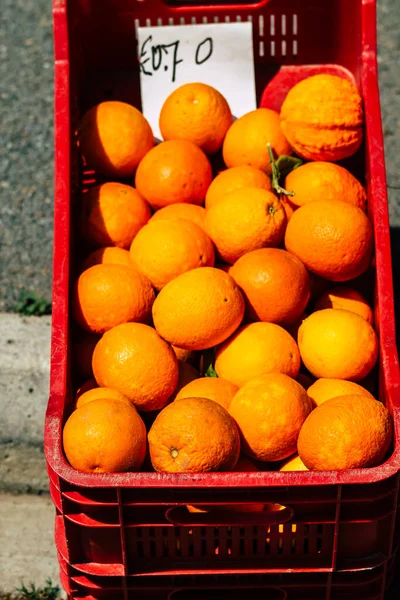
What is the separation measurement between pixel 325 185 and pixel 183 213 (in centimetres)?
39

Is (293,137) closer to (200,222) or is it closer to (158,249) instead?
(200,222)

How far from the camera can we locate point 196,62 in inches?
100

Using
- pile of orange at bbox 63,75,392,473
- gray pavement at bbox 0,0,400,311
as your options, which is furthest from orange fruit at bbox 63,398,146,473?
gray pavement at bbox 0,0,400,311

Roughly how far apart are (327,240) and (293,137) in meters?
0.41

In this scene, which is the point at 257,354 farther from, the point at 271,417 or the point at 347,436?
the point at 347,436

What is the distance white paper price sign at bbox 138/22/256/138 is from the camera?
2490 mm

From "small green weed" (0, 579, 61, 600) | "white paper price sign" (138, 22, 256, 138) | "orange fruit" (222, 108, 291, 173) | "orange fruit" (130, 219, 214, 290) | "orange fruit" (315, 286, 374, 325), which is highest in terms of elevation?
"white paper price sign" (138, 22, 256, 138)

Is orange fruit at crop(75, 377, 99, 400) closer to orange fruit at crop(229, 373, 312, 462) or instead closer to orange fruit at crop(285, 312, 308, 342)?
orange fruit at crop(229, 373, 312, 462)

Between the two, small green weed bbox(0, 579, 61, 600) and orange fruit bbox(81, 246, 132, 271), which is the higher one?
orange fruit bbox(81, 246, 132, 271)

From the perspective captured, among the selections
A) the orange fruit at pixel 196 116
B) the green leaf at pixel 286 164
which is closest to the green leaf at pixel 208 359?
the green leaf at pixel 286 164

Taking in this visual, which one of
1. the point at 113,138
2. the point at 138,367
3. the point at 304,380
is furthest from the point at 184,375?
the point at 113,138

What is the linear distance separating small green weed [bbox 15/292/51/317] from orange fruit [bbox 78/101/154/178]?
0.91m

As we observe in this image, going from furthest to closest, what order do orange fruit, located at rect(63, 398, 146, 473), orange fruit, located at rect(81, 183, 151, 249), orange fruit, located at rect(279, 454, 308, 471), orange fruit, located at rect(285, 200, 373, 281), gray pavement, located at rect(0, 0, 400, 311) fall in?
gray pavement, located at rect(0, 0, 400, 311) < orange fruit, located at rect(81, 183, 151, 249) < orange fruit, located at rect(285, 200, 373, 281) < orange fruit, located at rect(279, 454, 308, 471) < orange fruit, located at rect(63, 398, 146, 473)

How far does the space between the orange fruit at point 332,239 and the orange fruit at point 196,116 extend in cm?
48
